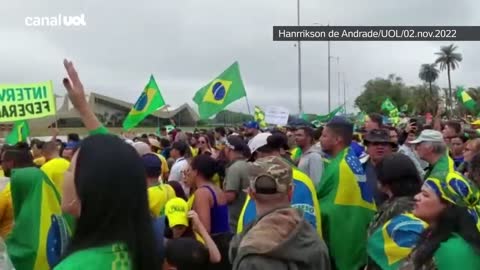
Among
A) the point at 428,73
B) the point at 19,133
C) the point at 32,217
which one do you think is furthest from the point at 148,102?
the point at 428,73

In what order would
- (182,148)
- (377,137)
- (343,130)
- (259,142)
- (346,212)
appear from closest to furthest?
(346,212) < (343,130) < (259,142) < (377,137) < (182,148)

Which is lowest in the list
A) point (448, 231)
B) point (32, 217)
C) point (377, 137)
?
point (32, 217)

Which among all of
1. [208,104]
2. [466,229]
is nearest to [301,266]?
[466,229]

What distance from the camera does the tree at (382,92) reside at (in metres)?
109

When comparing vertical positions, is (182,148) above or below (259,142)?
below

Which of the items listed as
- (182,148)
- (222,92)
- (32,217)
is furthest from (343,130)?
(222,92)

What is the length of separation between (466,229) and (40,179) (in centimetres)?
325

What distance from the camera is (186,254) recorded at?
14.5 ft

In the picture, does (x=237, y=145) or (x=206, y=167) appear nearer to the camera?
(x=206, y=167)

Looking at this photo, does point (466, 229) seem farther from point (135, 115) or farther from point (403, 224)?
point (135, 115)

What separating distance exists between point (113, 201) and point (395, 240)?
2.29 meters

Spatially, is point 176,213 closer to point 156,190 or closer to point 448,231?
point 156,190

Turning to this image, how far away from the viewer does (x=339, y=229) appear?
555cm

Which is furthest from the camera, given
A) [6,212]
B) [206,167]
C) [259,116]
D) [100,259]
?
[259,116]
